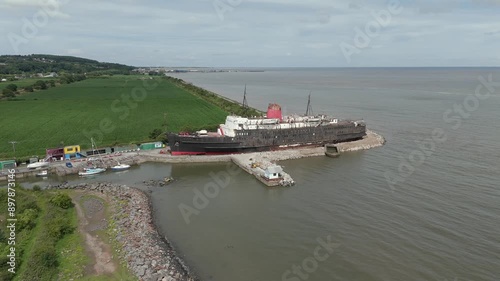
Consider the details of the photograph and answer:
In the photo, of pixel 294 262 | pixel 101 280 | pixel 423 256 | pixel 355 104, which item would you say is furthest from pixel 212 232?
pixel 355 104

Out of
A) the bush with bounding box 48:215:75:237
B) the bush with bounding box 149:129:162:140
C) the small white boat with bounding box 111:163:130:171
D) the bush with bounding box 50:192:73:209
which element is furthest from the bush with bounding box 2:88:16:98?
the bush with bounding box 48:215:75:237

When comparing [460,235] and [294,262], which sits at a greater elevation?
[460,235]

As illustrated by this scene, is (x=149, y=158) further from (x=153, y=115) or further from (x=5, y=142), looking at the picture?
(x=153, y=115)

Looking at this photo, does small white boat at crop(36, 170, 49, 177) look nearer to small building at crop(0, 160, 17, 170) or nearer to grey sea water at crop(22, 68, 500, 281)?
small building at crop(0, 160, 17, 170)

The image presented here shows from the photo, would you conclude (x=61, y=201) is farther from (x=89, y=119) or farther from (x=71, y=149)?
(x=89, y=119)

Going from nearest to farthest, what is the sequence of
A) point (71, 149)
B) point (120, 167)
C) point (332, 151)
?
point (120, 167) < point (71, 149) < point (332, 151)

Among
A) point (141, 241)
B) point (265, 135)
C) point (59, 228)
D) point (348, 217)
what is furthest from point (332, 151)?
point (59, 228)
